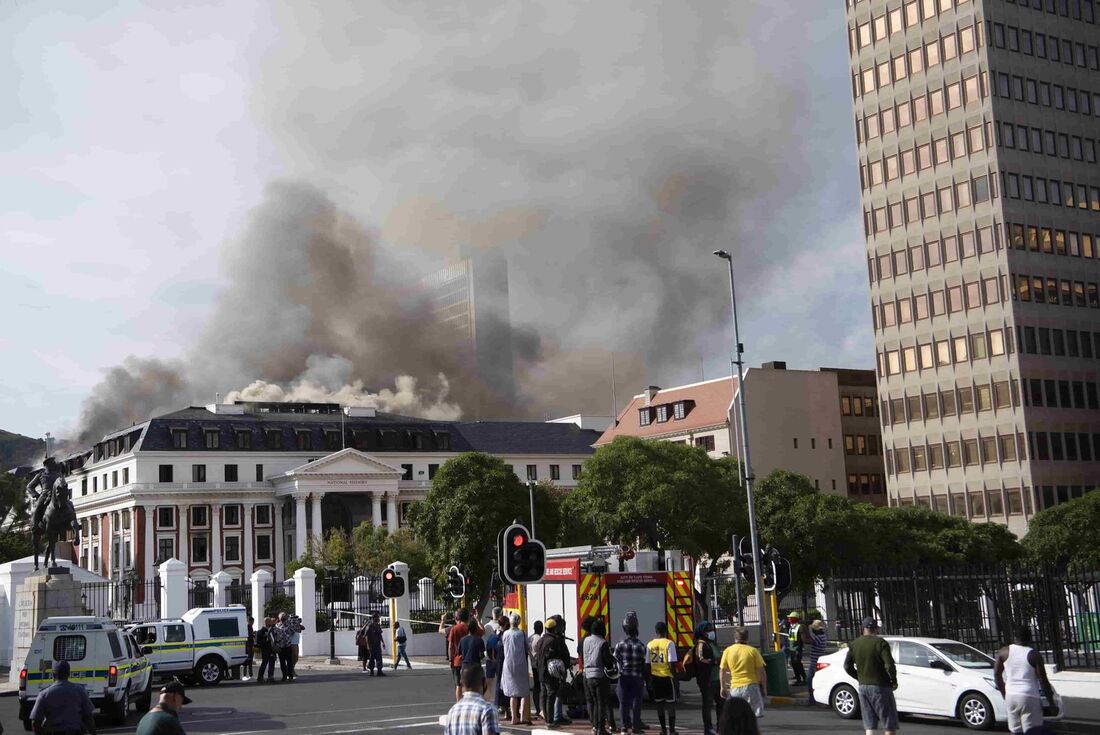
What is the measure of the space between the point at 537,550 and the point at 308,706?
10.4 meters

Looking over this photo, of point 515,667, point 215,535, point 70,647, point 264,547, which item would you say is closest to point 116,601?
point 70,647

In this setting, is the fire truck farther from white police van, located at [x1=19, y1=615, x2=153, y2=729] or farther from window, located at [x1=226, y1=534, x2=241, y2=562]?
window, located at [x1=226, y1=534, x2=241, y2=562]

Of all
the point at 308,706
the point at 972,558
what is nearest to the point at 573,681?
the point at 308,706

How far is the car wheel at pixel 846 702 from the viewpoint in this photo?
24.0 m

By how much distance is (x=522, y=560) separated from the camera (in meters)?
21.4

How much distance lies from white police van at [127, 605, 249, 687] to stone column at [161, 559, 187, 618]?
811cm

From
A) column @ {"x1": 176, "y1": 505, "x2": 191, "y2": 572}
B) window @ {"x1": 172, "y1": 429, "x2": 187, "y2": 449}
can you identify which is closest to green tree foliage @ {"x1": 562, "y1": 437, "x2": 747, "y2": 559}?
column @ {"x1": 176, "y1": 505, "x2": 191, "y2": 572}

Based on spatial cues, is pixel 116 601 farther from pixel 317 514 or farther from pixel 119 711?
pixel 317 514

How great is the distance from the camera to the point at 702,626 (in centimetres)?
2436

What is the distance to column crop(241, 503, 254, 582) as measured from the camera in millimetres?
114188

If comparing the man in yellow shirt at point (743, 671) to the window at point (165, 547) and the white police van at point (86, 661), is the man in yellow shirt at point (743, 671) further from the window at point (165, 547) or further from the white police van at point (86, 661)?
the window at point (165, 547)

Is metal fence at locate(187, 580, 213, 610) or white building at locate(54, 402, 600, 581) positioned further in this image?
white building at locate(54, 402, 600, 581)

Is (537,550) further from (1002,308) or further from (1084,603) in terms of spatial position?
(1002,308)

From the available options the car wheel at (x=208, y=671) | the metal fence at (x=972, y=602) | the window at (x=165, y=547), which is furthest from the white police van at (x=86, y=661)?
the window at (x=165, y=547)
